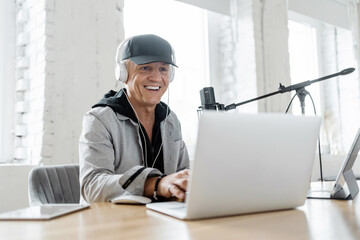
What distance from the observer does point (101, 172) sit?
137cm

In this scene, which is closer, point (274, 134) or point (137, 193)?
point (274, 134)

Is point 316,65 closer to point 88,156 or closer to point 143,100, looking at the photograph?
point 143,100

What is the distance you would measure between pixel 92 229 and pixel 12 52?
2239mm

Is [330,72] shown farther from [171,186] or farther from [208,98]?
[171,186]

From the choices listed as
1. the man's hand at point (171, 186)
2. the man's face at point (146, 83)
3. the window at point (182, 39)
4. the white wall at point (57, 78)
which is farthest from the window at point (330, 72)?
the man's hand at point (171, 186)

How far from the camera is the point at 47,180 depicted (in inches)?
64.4

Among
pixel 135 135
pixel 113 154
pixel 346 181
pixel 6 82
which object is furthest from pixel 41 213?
pixel 6 82

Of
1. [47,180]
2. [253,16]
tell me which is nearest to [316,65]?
[253,16]

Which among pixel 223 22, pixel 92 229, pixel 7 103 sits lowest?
pixel 92 229

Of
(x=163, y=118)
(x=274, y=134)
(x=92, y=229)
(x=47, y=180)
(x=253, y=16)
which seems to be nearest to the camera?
(x=92, y=229)

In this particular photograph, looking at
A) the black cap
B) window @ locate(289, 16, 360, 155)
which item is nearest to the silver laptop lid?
the black cap

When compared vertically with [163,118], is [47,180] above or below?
below

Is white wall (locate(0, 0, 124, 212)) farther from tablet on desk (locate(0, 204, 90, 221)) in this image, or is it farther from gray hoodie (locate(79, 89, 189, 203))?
tablet on desk (locate(0, 204, 90, 221))

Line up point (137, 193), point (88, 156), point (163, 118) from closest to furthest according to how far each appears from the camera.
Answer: point (137, 193) → point (88, 156) → point (163, 118)
